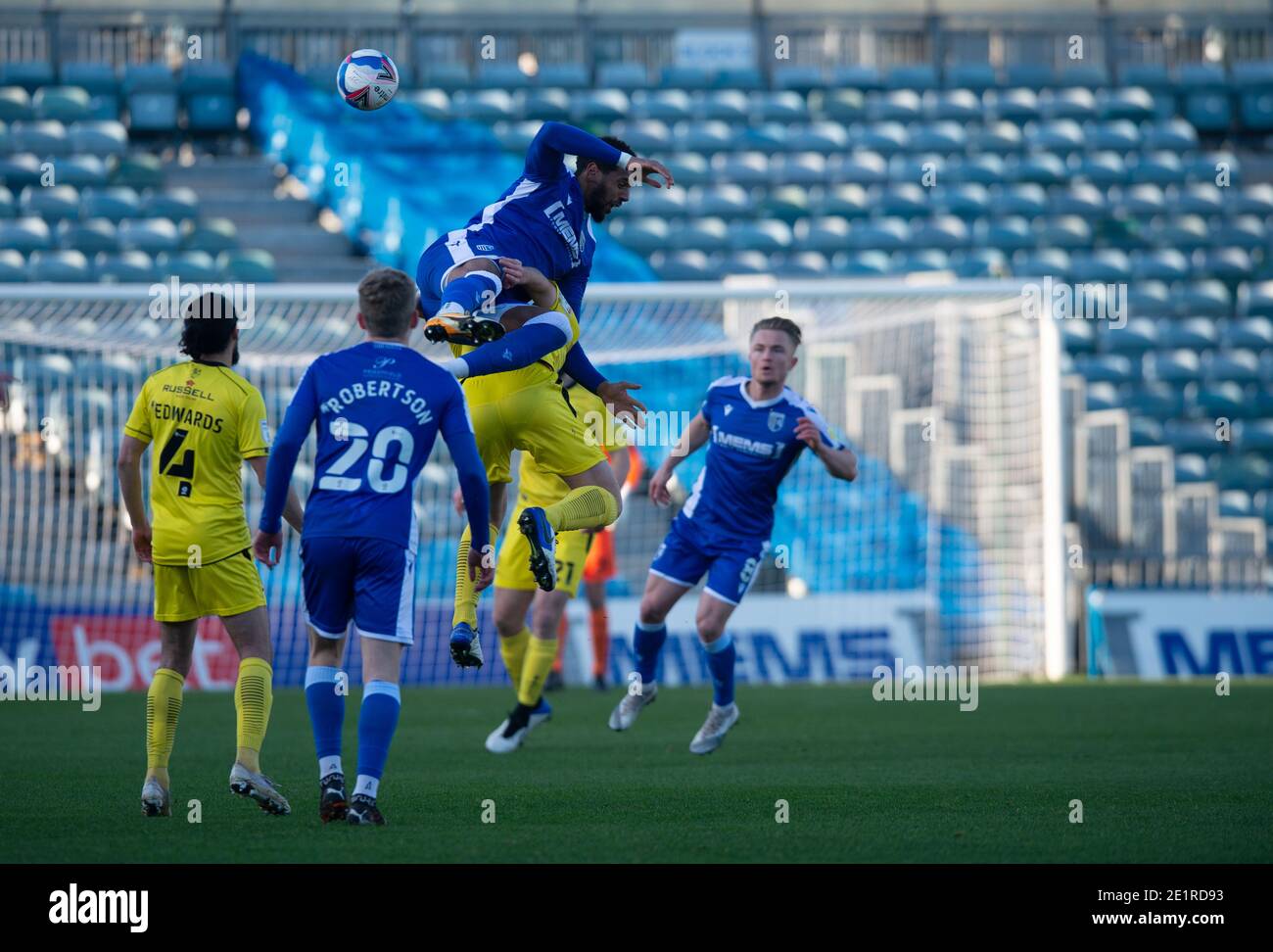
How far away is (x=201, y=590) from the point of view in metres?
6.17

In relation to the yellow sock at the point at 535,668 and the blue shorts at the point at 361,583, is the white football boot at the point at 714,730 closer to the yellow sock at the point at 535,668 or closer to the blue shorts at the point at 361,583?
the yellow sock at the point at 535,668

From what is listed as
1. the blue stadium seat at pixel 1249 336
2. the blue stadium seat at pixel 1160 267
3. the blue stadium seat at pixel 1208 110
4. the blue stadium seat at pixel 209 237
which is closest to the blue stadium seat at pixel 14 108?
the blue stadium seat at pixel 209 237

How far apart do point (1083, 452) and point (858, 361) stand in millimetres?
2757

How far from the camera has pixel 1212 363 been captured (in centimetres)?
2027

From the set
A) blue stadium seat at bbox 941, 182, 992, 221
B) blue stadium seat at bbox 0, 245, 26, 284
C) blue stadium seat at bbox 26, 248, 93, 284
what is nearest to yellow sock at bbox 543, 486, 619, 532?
blue stadium seat at bbox 26, 248, 93, 284

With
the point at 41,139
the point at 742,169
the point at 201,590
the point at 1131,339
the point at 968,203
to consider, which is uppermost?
the point at 41,139

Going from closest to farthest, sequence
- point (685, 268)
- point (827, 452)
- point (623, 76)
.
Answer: point (827, 452), point (685, 268), point (623, 76)

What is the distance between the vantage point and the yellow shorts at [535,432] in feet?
23.9

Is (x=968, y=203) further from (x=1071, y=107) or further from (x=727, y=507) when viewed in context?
(x=727, y=507)

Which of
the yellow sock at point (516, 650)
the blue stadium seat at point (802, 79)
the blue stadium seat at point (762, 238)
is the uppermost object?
the blue stadium seat at point (802, 79)

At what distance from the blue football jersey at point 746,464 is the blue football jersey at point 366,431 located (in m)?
3.49

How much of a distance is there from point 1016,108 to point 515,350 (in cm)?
1753

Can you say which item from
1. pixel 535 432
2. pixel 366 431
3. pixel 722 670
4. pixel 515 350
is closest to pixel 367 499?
pixel 366 431

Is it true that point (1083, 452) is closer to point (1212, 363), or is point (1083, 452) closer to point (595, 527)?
point (1212, 363)
